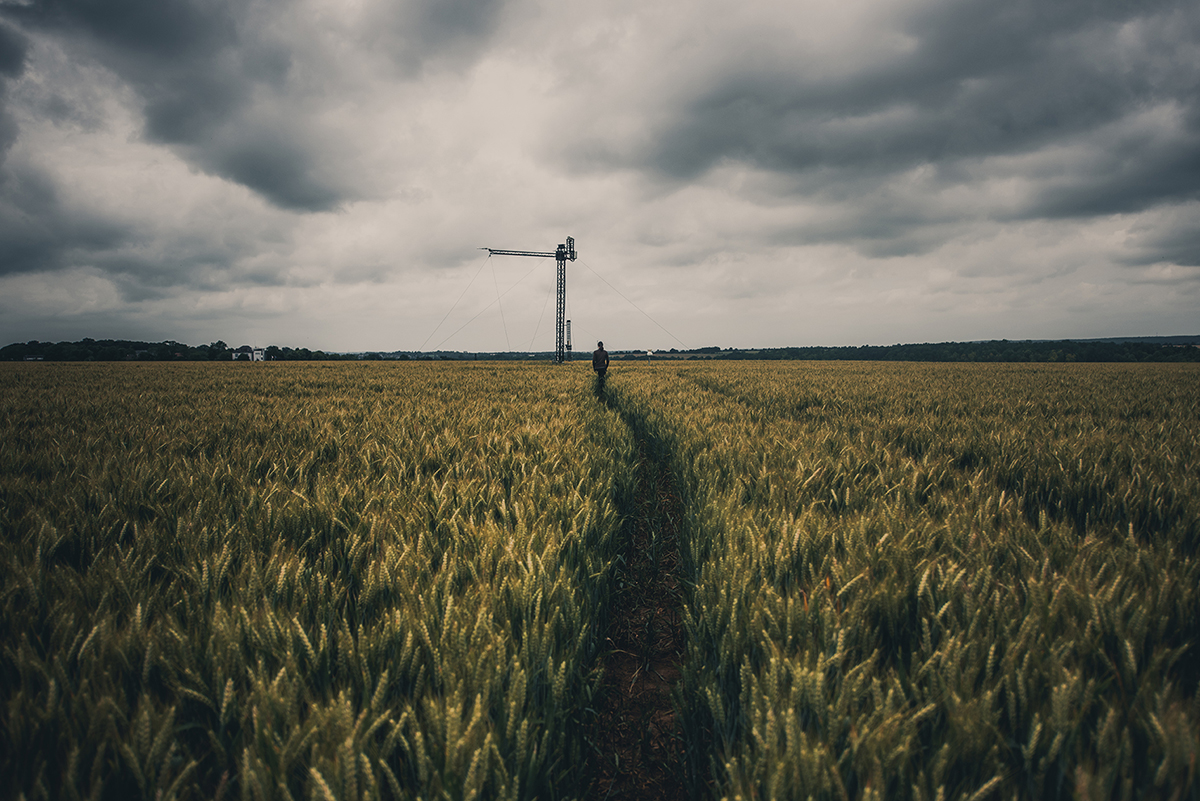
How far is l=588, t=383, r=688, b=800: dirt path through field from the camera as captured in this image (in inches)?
74.4

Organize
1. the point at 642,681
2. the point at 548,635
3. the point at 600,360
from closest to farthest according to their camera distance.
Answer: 1. the point at 548,635
2. the point at 642,681
3. the point at 600,360

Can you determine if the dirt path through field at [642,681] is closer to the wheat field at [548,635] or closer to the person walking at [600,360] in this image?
the wheat field at [548,635]

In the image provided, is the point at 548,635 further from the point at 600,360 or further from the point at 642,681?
the point at 600,360

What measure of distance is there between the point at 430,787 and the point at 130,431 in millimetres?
6246

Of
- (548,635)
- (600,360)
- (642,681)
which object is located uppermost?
(600,360)

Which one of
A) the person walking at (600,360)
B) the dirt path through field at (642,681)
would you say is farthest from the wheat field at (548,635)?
the person walking at (600,360)

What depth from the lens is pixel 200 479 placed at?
312cm

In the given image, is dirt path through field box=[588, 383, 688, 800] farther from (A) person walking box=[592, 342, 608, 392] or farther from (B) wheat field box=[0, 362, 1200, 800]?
(A) person walking box=[592, 342, 608, 392]

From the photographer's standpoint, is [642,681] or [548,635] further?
[642,681]

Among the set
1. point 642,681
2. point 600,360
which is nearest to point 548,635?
point 642,681

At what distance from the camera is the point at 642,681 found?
101 inches

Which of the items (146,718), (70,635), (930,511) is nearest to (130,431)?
(70,635)

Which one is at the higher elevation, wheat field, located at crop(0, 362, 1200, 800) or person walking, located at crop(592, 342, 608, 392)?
person walking, located at crop(592, 342, 608, 392)

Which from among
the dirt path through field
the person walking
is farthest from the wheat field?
the person walking
